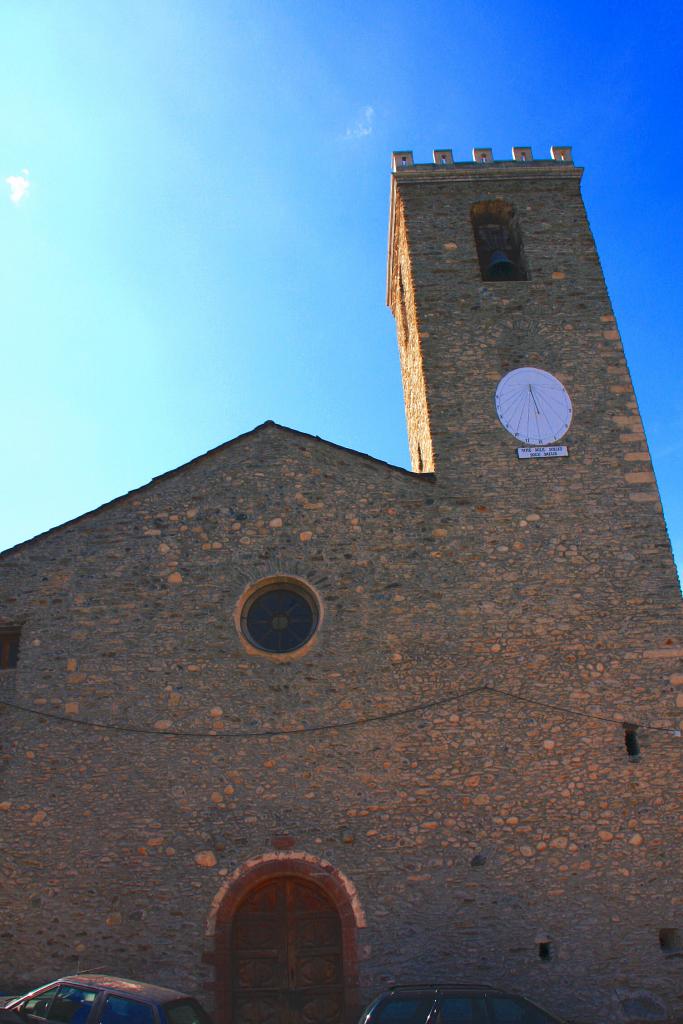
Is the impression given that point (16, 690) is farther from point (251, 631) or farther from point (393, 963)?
point (393, 963)

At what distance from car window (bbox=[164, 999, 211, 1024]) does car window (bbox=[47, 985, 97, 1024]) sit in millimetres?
701

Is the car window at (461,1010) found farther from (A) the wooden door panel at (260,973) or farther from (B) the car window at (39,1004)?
(B) the car window at (39,1004)

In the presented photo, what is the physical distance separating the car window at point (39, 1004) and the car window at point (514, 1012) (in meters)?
3.88

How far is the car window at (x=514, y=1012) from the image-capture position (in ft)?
21.7

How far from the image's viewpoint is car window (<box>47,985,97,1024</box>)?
6.47 meters

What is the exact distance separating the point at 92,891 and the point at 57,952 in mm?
705

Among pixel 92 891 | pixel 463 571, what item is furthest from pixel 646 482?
pixel 92 891

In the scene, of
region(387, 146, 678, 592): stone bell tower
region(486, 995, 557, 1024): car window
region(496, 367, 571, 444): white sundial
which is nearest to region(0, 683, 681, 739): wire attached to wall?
region(387, 146, 678, 592): stone bell tower

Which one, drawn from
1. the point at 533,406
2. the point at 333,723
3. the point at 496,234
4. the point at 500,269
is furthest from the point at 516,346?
the point at 333,723

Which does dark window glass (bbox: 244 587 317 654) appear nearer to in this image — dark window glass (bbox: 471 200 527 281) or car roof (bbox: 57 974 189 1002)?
car roof (bbox: 57 974 189 1002)

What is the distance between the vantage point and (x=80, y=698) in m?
9.73

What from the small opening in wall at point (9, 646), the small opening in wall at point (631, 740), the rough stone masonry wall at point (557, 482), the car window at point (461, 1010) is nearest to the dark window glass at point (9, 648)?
the small opening in wall at point (9, 646)

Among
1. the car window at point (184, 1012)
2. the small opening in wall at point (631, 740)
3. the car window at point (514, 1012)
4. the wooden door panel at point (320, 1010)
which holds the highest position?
the small opening in wall at point (631, 740)

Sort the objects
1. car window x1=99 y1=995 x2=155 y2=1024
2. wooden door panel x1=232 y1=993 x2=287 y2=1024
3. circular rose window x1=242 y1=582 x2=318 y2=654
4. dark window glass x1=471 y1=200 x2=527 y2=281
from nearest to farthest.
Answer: car window x1=99 y1=995 x2=155 y2=1024
wooden door panel x1=232 y1=993 x2=287 y2=1024
circular rose window x1=242 y1=582 x2=318 y2=654
dark window glass x1=471 y1=200 x2=527 y2=281
